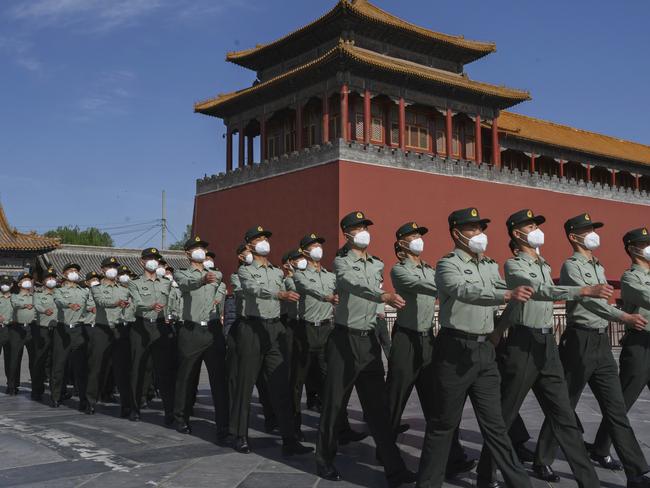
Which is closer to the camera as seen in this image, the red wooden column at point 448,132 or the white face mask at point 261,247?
the white face mask at point 261,247

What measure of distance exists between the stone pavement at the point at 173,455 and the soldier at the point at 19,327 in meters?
2.31

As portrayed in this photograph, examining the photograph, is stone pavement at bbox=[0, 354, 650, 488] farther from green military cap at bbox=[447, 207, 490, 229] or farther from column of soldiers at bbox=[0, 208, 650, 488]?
green military cap at bbox=[447, 207, 490, 229]

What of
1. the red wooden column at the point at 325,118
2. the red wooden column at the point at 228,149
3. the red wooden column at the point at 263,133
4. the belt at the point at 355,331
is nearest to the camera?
the belt at the point at 355,331

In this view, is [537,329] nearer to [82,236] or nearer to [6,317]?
[6,317]

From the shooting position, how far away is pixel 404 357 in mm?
4754

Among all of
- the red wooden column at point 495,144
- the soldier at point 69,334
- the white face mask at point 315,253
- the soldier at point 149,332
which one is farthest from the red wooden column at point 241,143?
the white face mask at point 315,253

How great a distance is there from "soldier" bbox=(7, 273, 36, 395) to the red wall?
9401 millimetres

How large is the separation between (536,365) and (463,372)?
52 centimetres

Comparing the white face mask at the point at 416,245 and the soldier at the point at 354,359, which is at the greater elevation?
the white face mask at the point at 416,245

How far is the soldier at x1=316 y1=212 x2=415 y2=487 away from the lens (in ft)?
14.4

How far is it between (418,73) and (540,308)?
1666 centimetres

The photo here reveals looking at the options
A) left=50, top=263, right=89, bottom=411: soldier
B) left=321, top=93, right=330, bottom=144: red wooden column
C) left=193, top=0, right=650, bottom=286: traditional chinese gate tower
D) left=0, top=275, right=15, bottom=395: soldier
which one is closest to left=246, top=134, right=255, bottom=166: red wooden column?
left=193, top=0, right=650, bottom=286: traditional chinese gate tower

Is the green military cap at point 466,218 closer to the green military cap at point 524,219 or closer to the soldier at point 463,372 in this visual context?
the soldier at point 463,372

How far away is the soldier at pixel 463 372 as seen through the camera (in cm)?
381
